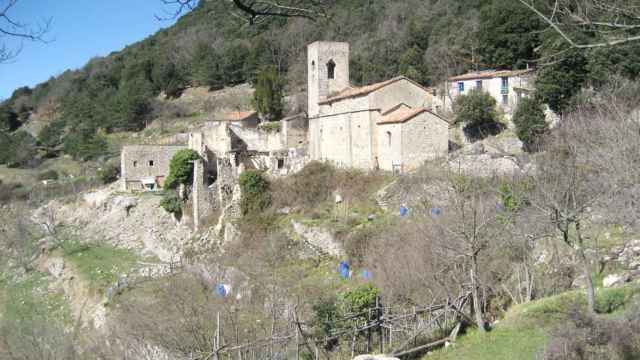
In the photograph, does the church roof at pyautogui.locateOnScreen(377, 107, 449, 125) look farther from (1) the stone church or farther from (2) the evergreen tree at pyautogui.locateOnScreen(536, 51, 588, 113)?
(2) the evergreen tree at pyautogui.locateOnScreen(536, 51, 588, 113)

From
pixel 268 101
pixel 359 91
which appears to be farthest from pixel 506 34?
pixel 268 101

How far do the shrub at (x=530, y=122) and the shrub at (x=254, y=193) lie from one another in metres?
10.5

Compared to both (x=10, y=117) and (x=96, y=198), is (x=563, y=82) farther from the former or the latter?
(x=10, y=117)

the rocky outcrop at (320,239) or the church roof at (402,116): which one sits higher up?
the church roof at (402,116)

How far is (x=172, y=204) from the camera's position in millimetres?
31609

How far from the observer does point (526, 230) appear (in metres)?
14.3

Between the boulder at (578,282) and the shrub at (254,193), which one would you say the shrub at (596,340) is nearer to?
the boulder at (578,282)

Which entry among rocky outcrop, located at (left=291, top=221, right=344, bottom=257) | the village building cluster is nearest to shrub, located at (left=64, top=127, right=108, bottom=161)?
Result: the village building cluster

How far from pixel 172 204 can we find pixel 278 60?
27730 millimetres

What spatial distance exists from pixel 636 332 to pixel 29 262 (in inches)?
1109

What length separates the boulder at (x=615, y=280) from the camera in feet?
43.0

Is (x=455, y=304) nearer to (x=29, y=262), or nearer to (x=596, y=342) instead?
(x=596, y=342)

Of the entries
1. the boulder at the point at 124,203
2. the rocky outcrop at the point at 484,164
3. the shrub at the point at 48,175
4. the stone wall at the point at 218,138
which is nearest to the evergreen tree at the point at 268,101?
the stone wall at the point at 218,138

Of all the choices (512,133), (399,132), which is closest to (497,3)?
(512,133)
